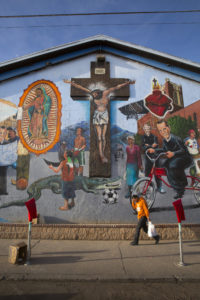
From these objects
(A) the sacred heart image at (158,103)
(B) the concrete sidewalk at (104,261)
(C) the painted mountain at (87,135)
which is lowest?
(B) the concrete sidewalk at (104,261)

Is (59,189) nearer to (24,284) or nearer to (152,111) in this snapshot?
(24,284)

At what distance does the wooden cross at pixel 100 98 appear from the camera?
8258mm

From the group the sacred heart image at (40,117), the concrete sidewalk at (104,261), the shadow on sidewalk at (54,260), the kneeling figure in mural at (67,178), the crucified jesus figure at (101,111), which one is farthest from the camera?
the sacred heart image at (40,117)

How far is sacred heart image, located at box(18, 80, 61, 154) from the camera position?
28.3ft

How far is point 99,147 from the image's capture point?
8398 mm

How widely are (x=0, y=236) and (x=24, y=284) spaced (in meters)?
4.01

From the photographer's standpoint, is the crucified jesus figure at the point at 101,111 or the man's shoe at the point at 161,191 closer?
the man's shoe at the point at 161,191

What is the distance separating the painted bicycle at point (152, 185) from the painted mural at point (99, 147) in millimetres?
40

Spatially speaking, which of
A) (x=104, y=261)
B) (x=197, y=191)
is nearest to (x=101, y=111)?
(x=197, y=191)

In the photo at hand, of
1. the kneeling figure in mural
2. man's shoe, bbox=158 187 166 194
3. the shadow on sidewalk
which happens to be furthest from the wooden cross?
the shadow on sidewalk

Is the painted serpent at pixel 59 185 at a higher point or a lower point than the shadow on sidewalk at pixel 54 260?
higher

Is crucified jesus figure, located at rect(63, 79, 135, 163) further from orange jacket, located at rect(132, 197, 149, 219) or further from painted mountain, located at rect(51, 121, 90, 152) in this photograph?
orange jacket, located at rect(132, 197, 149, 219)

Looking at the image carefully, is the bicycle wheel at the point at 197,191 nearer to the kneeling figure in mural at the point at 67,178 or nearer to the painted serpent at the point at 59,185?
the painted serpent at the point at 59,185

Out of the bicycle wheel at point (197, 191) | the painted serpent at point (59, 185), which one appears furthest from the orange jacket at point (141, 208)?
the bicycle wheel at point (197, 191)
